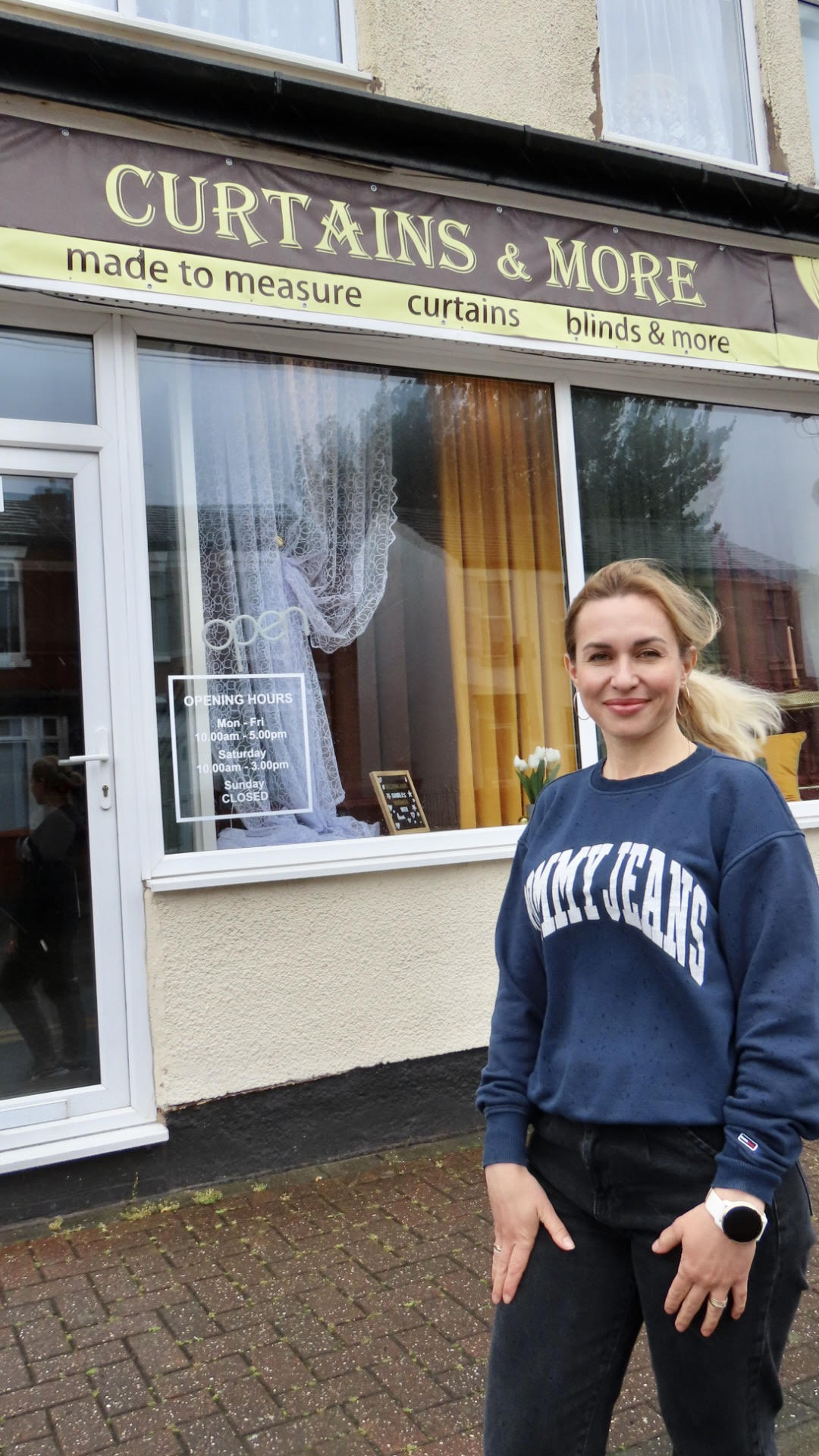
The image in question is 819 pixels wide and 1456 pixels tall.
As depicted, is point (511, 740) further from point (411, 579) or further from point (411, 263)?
point (411, 263)

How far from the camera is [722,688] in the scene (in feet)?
6.78

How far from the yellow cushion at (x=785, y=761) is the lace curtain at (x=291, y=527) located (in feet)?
8.21

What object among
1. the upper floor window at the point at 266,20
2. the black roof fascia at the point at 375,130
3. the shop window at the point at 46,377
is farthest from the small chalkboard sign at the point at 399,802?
the upper floor window at the point at 266,20

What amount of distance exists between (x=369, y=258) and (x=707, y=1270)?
13.6 feet

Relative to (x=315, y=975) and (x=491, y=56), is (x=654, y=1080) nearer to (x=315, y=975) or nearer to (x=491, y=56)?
(x=315, y=975)

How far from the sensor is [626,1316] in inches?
70.9

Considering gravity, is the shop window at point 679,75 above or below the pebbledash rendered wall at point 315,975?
above

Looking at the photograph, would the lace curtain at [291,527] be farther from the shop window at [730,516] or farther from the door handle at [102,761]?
the shop window at [730,516]

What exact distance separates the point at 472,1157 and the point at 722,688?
311cm

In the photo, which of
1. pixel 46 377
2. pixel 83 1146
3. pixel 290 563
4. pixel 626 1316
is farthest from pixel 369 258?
pixel 626 1316

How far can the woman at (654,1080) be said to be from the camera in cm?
163

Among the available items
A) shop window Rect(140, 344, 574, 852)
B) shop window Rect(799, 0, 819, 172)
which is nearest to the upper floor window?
shop window Rect(140, 344, 574, 852)

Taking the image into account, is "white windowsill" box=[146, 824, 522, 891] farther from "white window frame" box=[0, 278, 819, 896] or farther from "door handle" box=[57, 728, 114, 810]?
"door handle" box=[57, 728, 114, 810]

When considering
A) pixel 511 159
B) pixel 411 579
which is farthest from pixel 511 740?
pixel 511 159
